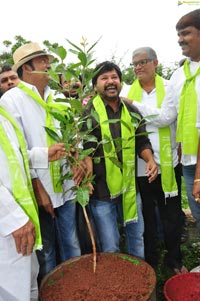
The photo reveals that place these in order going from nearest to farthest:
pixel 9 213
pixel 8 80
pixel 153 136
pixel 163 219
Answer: pixel 9 213 → pixel 153 136 → pixel 163 219 → pixel 8 80

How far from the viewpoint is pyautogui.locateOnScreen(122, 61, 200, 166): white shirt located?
2387 millimetres

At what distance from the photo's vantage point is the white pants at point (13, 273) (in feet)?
5.62

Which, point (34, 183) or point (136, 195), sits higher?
point (34, 183)

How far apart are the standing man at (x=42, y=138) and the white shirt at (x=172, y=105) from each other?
31.9 inches

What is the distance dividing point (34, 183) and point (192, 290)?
1.21m

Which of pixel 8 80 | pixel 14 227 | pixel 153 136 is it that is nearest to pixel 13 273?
pixel 14 227

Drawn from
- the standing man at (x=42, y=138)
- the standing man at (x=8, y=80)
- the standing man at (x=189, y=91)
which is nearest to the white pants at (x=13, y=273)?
the standing man at (x=42, y=138)

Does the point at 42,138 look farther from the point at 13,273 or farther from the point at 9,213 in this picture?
the point at 13,273

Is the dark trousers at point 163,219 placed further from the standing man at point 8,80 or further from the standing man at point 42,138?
the standing man at point 8,80

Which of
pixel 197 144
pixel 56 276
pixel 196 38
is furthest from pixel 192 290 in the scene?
pixel 196 38

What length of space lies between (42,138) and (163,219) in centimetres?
143

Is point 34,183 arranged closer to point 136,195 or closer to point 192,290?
point 136,195

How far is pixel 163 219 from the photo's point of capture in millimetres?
3100

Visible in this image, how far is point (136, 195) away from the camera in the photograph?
2730 mm
